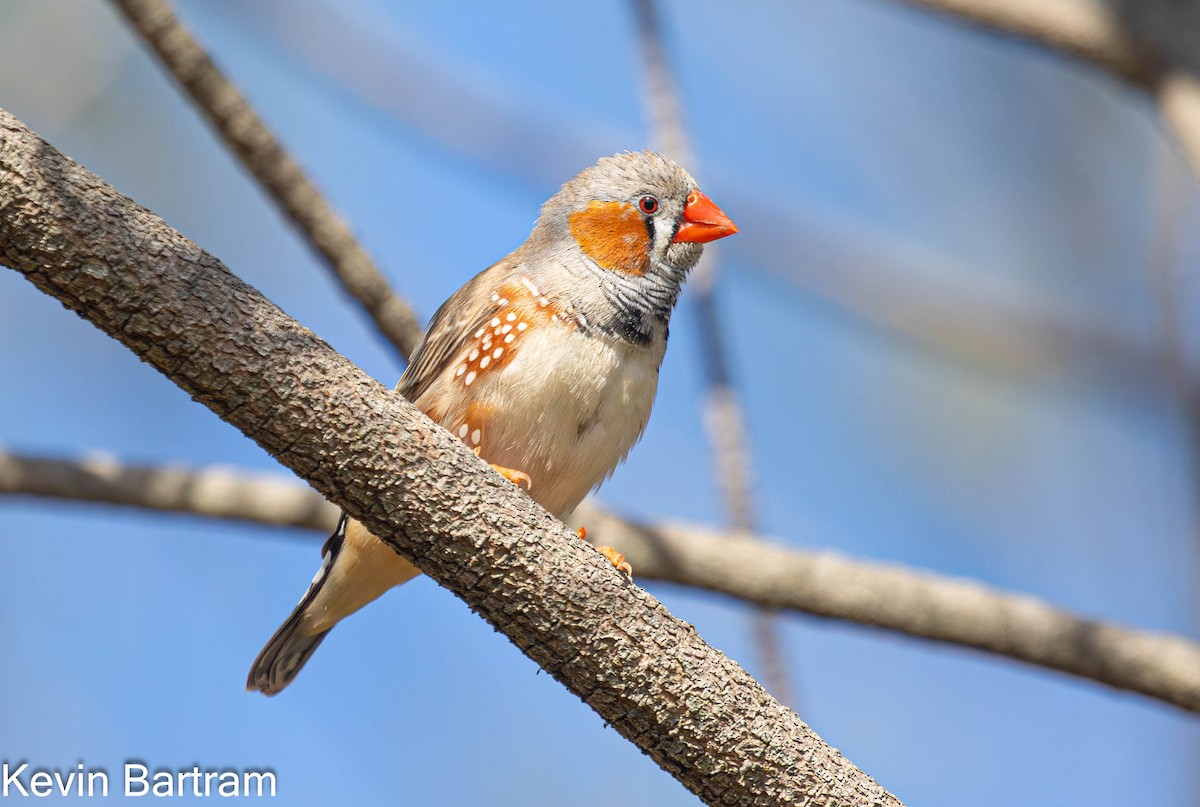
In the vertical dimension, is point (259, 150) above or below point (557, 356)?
above

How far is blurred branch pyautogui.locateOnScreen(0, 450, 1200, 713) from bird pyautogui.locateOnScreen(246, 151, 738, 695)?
383 mm

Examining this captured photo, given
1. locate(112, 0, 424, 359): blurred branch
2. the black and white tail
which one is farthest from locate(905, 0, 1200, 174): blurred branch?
the black and white tail

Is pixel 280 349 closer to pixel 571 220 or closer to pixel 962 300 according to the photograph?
pixel 571 220

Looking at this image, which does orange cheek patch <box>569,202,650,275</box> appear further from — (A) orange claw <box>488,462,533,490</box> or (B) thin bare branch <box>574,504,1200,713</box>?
(B) thin bare branch <box>574,504,1200,713</box>

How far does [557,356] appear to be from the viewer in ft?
12.5

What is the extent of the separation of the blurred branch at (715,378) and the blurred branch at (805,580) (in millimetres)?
219

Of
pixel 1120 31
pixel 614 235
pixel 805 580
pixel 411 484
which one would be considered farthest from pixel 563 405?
pixel 1120 31

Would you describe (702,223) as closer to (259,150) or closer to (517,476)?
(517,476)

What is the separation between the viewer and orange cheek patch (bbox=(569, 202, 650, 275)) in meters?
4.17

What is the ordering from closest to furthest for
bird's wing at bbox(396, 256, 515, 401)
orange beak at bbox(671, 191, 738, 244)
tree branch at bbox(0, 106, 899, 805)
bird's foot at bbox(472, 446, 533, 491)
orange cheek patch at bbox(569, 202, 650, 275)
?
tree branch at bbox(0, 106, 899, 805), bird's foot at bbox(472, 446, 533, 491), bird's wing at bbox(396, 256, 515, 401), orange cheek patch at bbox(569, 202, 650, 275), orange beak at bbox(671, 191, 738, 244)

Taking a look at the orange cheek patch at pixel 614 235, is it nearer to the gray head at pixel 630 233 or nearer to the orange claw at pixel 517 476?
the gray head at pixel 630 233

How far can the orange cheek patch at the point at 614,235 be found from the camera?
4.17m

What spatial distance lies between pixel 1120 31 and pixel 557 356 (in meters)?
2.46

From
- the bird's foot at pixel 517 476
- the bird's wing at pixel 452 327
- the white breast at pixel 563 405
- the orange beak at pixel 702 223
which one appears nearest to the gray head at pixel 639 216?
the orange beak at pixel 702 223
